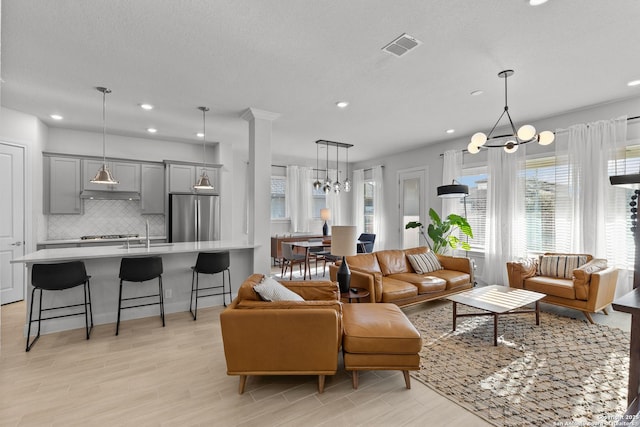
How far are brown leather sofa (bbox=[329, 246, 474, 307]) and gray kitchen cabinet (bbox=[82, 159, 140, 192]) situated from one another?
4160 mm

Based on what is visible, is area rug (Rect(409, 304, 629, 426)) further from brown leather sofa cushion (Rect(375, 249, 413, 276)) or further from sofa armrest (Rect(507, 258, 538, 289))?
brown leather sofa cushion (Rect(375, 249, 413, 276))

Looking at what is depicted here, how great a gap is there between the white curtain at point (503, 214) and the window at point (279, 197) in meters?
4.73

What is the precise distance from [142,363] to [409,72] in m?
3.91

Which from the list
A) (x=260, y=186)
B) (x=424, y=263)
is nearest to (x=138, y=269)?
(x=260, y=186)

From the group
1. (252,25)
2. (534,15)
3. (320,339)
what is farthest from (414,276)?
(252,25)

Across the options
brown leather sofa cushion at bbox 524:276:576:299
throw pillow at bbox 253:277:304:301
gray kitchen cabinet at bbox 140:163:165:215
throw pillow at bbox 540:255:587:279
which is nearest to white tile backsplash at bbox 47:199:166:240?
gray kitchen cabinet at bbox 140:163:165:215

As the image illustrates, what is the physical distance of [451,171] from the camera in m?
6.30

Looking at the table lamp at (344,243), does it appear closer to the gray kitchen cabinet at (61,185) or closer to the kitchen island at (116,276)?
the kitchen island at (116,276)

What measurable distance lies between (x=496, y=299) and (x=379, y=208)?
4.86 metres

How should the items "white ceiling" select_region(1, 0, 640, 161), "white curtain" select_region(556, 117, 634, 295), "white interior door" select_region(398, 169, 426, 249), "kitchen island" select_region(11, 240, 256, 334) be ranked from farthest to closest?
"white interior door" select_region(398, 169, 426, 249) < "white curtain" select_region(556, 117, 634, 295) < "kitchen island" select_region(11, 240, 256, 334) < "white ceiling" select_region(1, 0, 640, 161)

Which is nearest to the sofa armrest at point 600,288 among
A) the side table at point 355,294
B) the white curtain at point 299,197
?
the side table at point 355,294

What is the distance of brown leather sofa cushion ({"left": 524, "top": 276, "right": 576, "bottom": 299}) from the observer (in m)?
3.92

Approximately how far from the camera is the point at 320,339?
234 cm

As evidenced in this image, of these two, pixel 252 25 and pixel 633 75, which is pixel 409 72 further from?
pixel 633 75
